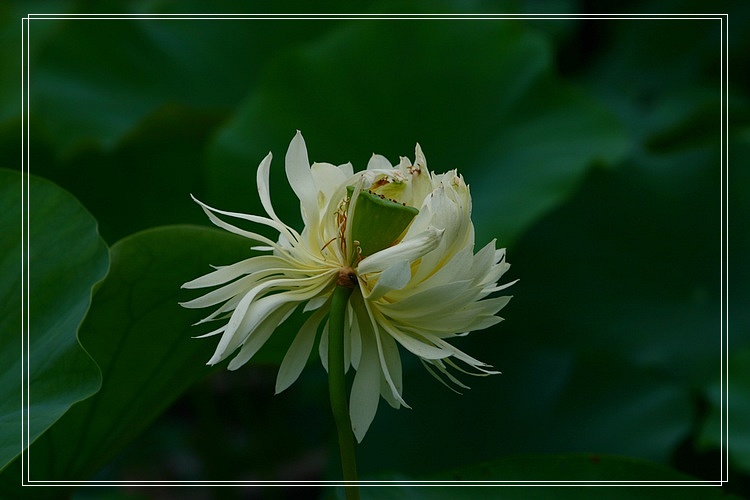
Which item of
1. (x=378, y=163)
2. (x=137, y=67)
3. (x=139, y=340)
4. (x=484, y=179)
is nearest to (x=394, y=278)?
(x=378, y=163)

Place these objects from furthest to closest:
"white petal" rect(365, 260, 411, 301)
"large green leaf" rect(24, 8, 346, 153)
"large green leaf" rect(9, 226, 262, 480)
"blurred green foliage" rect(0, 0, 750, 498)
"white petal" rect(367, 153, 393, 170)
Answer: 1. "large green leaf" rect(24, 8, 346, 153)
2. "blurred green foliage" rect(0, 0, 750, 498)
3. "large green leaf" rect(9, 226, 262, 480)
4. "white petal" rect(367, 153, 393, 170)
5. "white petal" rect(365, 260, 411, 301)

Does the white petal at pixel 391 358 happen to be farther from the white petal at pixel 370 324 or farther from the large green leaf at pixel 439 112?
the large green leaf at pixel 439 112

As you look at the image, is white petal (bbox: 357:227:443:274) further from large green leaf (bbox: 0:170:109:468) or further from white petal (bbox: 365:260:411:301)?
large green leaf (bbox: 0:170:109:468)

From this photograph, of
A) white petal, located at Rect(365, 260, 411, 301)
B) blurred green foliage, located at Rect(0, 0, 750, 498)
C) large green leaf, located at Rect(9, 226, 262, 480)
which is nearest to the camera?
white petal, located at Rect(365, 260, 411, 301)

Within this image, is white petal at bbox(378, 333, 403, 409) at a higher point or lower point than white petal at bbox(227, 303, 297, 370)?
lower

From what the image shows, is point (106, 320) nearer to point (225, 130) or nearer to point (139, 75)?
point (225, 130)

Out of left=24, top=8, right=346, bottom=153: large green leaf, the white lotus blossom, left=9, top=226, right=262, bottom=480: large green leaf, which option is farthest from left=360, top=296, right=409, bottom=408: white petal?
left=24, top=8, right=346, bottom=153: large green leaf

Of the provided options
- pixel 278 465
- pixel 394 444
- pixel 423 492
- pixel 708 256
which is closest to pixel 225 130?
pixel 394 444

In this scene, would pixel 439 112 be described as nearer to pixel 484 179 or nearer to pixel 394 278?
pixel 484 179

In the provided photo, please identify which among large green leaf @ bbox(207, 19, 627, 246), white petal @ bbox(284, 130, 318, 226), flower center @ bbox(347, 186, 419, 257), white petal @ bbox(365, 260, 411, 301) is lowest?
white petal @ bbox(365, 260, 411, 301)
